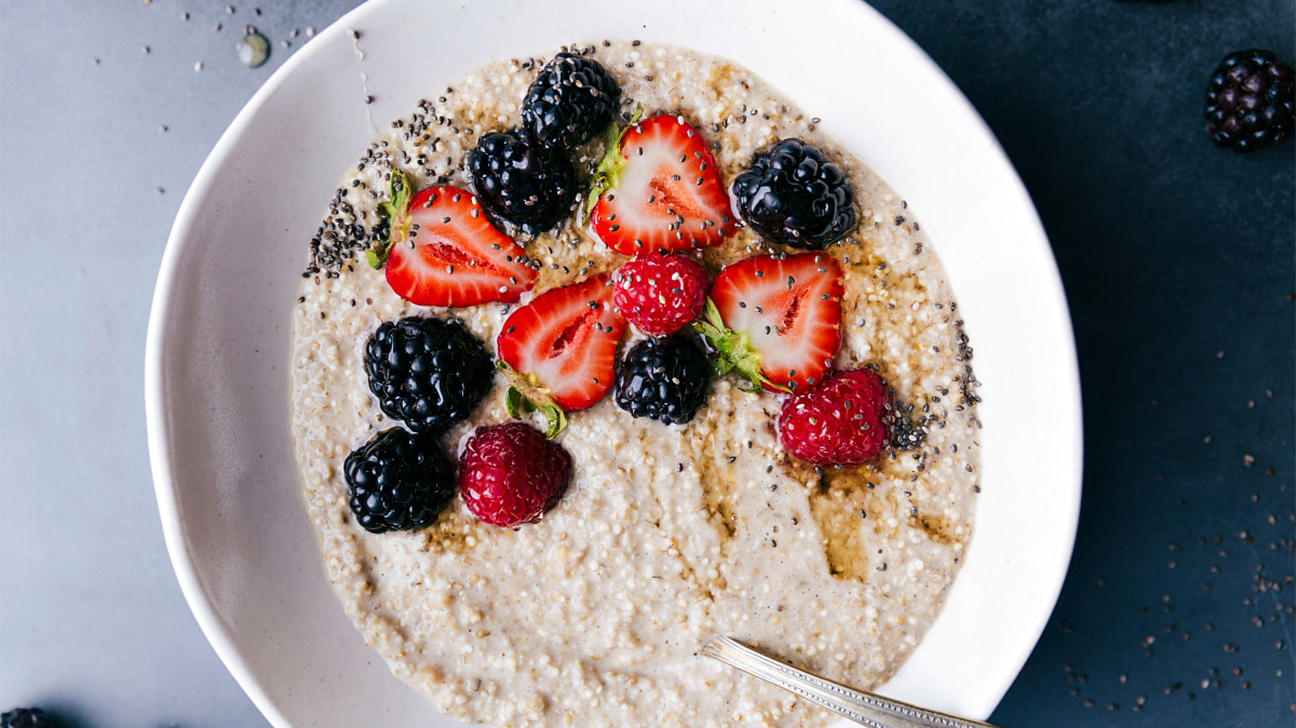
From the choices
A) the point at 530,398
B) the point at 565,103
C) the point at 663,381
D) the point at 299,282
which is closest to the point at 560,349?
the point at 530,398

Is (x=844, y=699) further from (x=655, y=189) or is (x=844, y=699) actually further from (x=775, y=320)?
(x=655, y=189)

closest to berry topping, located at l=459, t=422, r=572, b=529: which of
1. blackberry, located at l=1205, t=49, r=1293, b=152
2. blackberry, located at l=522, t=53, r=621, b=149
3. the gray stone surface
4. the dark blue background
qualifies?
blackberry, located at l=522, t=53, r=621, b=149

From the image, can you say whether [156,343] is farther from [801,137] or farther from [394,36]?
[801,137]

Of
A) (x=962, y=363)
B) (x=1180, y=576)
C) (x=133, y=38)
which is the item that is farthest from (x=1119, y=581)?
(x=133, y=38)

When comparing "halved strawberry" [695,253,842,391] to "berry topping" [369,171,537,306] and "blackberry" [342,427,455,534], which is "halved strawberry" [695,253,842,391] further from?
"blackberry" [342,427,455,534]

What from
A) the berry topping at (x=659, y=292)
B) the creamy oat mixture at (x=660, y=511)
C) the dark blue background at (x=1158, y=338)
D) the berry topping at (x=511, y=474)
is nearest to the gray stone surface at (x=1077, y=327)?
the dark blue background at (x=1158, y=338)
